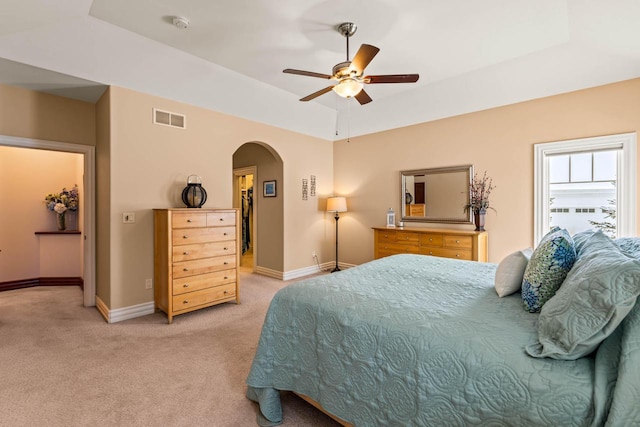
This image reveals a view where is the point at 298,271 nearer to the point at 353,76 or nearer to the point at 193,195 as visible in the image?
the point at 193,195

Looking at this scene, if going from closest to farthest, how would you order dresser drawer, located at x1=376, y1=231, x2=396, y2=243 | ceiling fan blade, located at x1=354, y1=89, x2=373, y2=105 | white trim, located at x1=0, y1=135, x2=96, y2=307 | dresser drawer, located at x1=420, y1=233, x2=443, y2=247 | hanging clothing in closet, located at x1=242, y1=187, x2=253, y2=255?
ceiling fan blade, located at x1=354, y1=89, x2=373, y2=105 < white trim, located at x1=0, y1=135, x2=96, y2=307 < dresser drawer, located at x1=420, y1=233, x2=443, y2=247 < dresser drawer, located at x1=376, y1=231, x2=396, y2=243 < hanging clothing in closet, located at x1=242, y1=187, x2=253, y2=255

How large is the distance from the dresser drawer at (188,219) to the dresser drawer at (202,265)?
41 cm

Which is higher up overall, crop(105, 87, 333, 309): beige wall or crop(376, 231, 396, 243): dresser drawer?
crop(105, 87, 333, 309): beige wall

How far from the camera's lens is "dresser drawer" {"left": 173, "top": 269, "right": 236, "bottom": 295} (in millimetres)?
3302

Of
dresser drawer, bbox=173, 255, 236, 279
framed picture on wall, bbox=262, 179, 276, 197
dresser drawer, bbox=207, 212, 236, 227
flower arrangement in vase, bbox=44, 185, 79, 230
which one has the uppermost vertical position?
framed picture on wall, bbox=262, 179, 276, 197

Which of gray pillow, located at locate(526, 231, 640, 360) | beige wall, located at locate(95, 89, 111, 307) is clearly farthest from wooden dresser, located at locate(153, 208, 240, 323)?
gray pillow, located at locate(526, 231, 640, 360)

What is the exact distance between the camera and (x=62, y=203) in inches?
185

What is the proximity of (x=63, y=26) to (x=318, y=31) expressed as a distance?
7.44ft

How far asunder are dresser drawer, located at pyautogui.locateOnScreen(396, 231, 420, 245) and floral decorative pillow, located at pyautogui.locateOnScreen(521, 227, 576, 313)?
284 cm

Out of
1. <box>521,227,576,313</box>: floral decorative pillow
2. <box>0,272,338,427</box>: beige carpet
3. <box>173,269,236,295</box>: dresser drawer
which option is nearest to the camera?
<box>521,227,576,313</box>: floral decorative pillow

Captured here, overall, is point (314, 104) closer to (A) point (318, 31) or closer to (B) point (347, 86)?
(A) point (318, 31)

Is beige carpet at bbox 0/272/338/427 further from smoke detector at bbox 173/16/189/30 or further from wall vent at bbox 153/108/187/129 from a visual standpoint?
smoke detector at bbox 173/16/189/30

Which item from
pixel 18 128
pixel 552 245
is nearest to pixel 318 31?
pixel 552 245

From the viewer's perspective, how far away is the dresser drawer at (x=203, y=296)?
10.8ft
